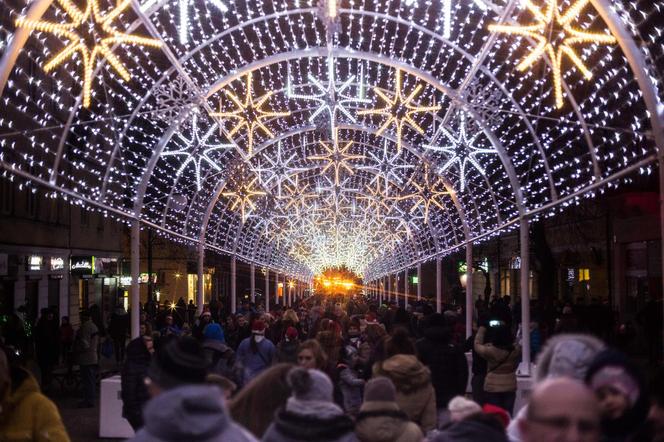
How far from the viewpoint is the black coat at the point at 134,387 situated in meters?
10.4

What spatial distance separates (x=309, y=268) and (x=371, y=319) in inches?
2953

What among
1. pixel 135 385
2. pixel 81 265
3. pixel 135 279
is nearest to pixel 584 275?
pixel 81 265

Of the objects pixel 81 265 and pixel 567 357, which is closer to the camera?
pixel 567 357

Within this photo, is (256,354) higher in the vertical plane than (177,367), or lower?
lower

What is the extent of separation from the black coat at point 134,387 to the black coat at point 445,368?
3081 mm

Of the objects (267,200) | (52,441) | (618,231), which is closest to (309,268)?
(618,231)

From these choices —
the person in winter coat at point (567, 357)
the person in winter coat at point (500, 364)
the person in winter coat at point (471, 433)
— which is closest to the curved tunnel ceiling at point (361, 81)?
the person in winter coat at point (500, 364)

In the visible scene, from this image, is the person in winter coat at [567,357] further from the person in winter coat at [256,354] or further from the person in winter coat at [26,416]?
the person in winter coat at [256,354]

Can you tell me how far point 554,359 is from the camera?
5.34 metres

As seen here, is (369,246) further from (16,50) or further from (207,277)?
(16,50)

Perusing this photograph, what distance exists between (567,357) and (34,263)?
100 feet

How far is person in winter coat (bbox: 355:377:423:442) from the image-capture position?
6359mm

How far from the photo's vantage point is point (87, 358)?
63.8 ft

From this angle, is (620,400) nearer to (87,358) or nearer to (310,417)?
(310,417)
